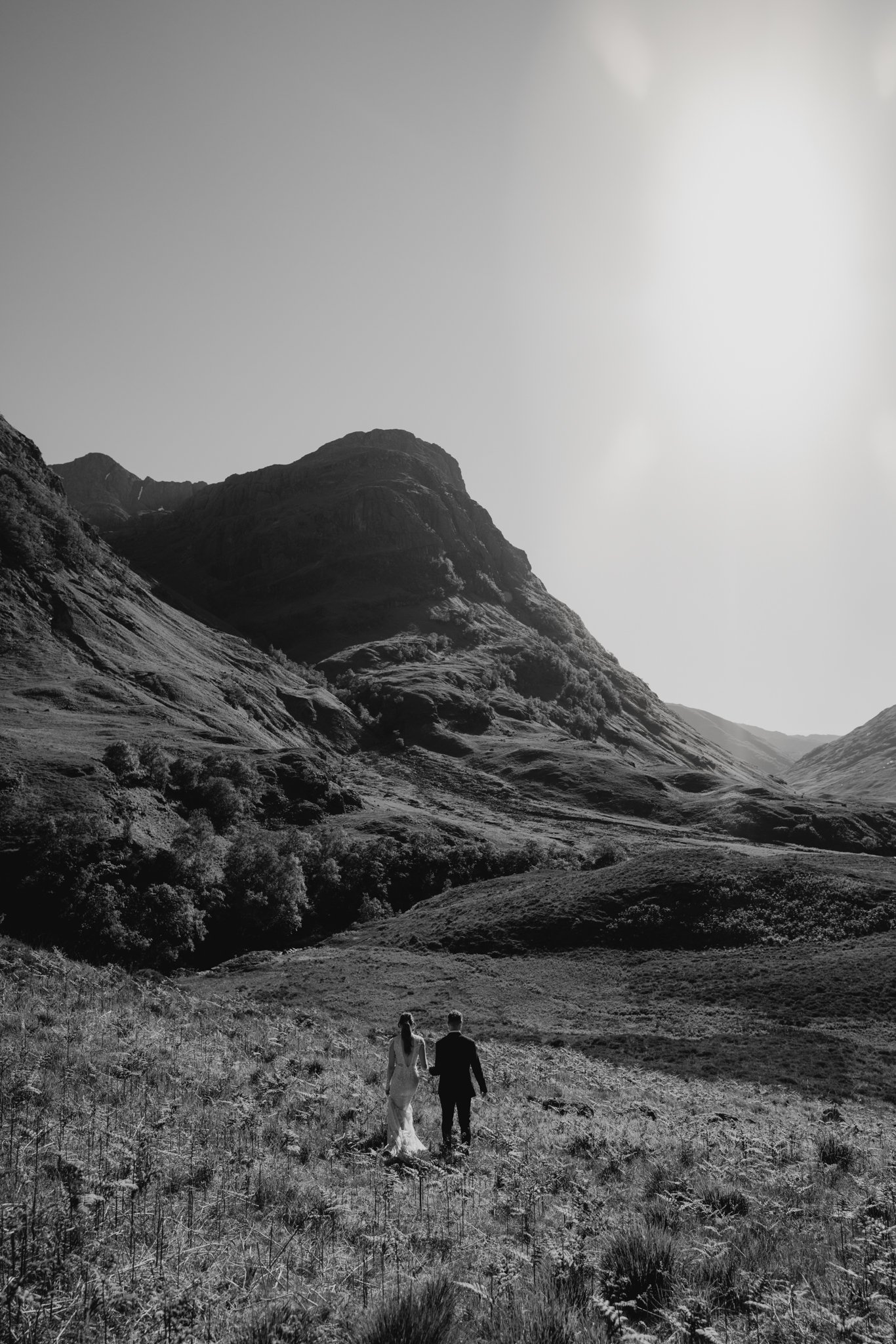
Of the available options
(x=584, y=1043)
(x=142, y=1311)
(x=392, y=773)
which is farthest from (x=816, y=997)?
(x=392, y=773)

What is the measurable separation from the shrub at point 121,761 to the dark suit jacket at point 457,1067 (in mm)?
65763

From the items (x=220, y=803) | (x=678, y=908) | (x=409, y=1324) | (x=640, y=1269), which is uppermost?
(x=220, y=803)

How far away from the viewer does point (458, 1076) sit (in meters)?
11.8

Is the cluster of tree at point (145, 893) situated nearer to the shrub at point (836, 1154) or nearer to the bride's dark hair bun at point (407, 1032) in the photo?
the bride's dark hair bun at point (407, 1032)

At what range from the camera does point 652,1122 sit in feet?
51.1

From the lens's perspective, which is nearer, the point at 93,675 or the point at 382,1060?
the point at 382,1060

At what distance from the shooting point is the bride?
1055 centimetres

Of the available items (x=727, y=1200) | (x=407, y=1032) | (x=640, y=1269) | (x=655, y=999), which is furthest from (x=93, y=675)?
(x=640, y=1269)

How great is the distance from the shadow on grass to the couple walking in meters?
16.2

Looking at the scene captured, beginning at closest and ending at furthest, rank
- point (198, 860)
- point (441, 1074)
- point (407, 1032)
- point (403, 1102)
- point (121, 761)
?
1. point (403, 1102)
2. point (441, 1074)
3. point (407, 1032)
4. point (198, 860)
5. point (121, 761)

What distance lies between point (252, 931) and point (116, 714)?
48.8 meters

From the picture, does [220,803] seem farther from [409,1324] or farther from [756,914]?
[409,1324]

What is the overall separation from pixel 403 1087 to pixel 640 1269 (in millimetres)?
5944

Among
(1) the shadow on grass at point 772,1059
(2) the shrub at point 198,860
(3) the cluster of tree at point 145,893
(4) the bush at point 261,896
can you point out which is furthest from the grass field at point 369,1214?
(4) the bush at point 261,896
